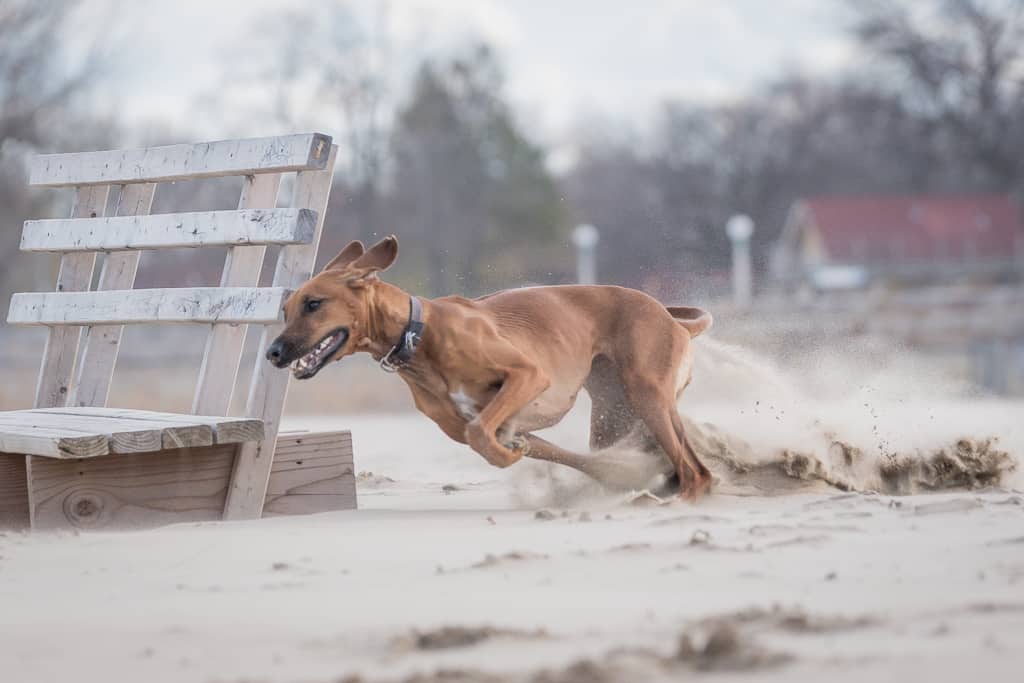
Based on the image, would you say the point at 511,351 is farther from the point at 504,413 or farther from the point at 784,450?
the point at 784,450

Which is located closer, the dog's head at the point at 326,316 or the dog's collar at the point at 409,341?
the dog's head at the point at 326,316

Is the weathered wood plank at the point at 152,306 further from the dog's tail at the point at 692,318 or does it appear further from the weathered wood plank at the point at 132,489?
the dog's tail at the point at 692,318

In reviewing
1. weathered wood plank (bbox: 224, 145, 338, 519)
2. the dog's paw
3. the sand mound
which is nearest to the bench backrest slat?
weathered wood plank (bbox: 224, 145, 338, 519)

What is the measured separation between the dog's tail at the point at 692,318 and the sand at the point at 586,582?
47 cm

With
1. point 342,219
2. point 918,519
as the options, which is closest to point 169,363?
point 342,219

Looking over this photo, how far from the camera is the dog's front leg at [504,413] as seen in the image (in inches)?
215

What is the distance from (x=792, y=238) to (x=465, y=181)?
2521 cm

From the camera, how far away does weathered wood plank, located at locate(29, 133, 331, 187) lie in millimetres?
5637

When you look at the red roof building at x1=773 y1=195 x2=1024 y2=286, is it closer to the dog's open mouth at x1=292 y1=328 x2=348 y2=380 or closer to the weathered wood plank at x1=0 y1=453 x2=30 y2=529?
the weathered wood plank at x1=0 y1=453 x2=30 y2=529

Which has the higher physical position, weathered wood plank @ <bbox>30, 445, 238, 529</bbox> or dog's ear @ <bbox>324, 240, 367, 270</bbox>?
dog's ear @ <bbox>324, 240, 367, 270</bbox>

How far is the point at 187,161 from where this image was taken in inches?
239

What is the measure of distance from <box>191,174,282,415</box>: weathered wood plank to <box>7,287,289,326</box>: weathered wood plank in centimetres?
12

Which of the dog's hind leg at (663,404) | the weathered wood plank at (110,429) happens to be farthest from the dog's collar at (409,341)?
the dog's hind leg at (663,404)

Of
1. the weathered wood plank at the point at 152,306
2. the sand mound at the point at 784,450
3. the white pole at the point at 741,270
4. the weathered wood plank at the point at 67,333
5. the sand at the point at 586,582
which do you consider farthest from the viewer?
the white pole at the point at 741,270
